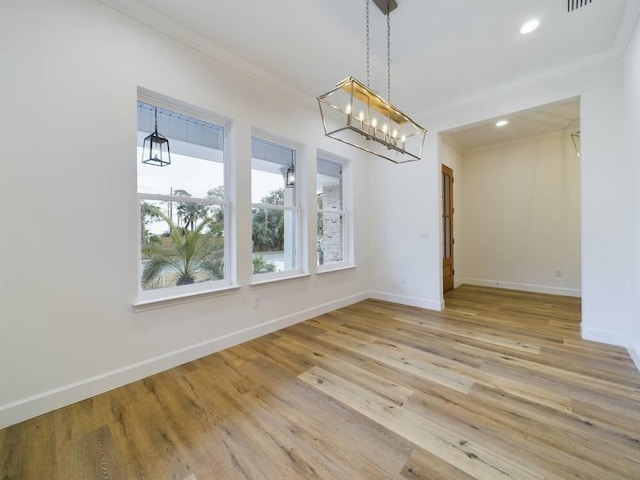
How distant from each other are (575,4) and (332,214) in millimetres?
3224

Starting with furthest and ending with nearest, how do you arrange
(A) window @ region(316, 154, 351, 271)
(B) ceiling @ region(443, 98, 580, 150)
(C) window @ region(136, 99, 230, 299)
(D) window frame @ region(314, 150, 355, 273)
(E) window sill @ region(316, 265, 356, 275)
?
(D) window frame @ region(314, 150, 355, 273) < (A) window @ region(316, 154, 351, 271) < (B) ceiling @ region(443, 98, 580, 150) < (E) window sill @ region(316, 265, 356, 275) < (C) window @ region(136, 99, 230, 299)

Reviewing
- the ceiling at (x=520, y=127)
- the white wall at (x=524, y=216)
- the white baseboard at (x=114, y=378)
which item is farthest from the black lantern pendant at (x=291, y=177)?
the white wall at (x=524, y=216)

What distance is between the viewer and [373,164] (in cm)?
471

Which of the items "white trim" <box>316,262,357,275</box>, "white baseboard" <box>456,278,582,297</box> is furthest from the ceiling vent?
"white baseboard" <box>456,278,582,297</box>

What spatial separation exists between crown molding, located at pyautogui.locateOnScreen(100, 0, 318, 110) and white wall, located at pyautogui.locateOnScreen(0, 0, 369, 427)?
0.07 meters

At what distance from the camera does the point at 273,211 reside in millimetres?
3350

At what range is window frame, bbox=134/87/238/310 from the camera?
2287mm

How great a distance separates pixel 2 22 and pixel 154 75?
33.2 inches

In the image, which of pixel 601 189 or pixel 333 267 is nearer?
pixel 601 189

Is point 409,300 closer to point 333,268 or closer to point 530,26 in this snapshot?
point 333,268

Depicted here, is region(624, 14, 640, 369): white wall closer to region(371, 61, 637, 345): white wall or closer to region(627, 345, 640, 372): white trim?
region(627, 345, 640, 372): white trim

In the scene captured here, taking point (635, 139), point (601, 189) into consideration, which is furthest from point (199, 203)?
point (601, 189)

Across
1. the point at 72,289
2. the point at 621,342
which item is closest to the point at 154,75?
the point at 72,289

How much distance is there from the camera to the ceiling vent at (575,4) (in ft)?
6.97
